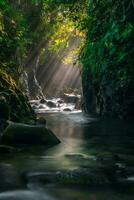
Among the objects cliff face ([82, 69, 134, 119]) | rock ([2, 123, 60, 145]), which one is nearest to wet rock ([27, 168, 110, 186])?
rock ([2, 123, 60, 145])

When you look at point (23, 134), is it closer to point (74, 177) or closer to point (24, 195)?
point (74, 177)

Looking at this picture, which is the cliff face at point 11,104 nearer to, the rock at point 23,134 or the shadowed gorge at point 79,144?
the shadowed gorge at point 79,144

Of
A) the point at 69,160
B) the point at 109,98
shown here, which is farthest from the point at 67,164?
the point at 109,98

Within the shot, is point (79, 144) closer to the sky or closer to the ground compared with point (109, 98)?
closer to the ground

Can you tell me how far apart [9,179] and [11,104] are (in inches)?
392

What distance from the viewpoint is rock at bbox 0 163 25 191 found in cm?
744

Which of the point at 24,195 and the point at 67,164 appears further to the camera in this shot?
the point at 67,164

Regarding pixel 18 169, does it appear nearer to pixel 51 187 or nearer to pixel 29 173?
pixel 29 173

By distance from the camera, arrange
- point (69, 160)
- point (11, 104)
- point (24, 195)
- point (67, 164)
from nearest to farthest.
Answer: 1. point (24, 195)
2. point (67, 164)
3. point (69, 160)
4. point (11, 104)

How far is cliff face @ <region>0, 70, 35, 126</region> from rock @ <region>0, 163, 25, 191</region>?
7098 mm

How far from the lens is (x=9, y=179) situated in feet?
25.9

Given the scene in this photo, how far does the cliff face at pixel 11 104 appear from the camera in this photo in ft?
53.1

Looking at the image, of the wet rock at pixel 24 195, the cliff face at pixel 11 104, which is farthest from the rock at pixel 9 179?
the cliff face at pixel 11 104

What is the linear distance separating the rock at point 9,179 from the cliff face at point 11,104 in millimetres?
7098
